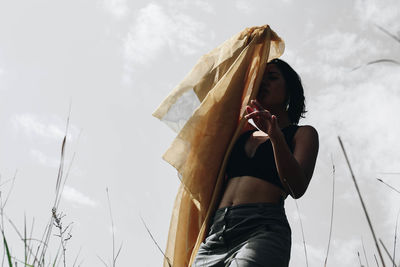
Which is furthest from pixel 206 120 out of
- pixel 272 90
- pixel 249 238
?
pixel 249 238

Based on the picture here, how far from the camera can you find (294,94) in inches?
100

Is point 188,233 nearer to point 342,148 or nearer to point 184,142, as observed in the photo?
point 184,142

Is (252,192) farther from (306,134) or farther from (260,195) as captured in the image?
(306,134)

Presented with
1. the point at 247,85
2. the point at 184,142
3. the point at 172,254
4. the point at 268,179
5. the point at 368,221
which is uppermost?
the point at 247,85

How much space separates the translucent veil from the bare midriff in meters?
0.16

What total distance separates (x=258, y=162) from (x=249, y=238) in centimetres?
39

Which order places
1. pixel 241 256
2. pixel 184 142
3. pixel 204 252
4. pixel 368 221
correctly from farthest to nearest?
pixel 184 142 → pixel 204 252 → pixel 241 256 → pixel 368 221

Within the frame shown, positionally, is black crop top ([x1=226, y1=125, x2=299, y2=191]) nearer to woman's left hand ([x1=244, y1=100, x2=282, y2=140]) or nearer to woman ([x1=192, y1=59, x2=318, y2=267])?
woman ([x1=192, y1=59, x2=318, y2=267])

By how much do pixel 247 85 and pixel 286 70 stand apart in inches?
10.6

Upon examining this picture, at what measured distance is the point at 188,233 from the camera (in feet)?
7.70

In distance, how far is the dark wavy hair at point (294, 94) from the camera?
8.29ft

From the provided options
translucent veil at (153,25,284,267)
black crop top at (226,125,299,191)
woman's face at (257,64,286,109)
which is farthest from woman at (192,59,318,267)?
woman's face at (257,64,286,109)

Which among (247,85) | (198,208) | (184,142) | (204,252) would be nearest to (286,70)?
(247,85)

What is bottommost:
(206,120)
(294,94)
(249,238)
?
(249,238)
